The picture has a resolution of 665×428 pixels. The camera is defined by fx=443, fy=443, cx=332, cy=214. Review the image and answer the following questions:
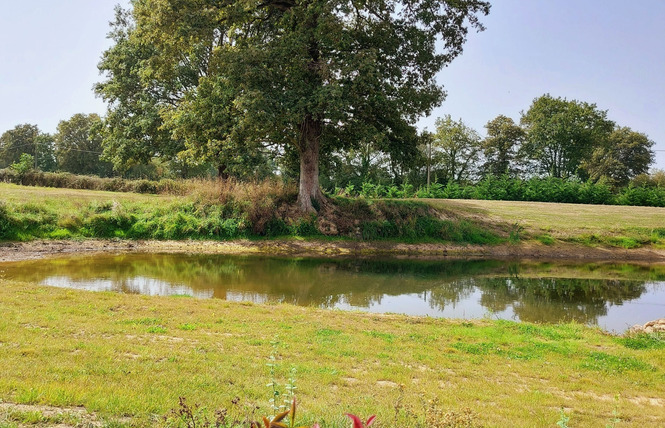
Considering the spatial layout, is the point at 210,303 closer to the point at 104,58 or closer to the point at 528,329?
the point at 528,329

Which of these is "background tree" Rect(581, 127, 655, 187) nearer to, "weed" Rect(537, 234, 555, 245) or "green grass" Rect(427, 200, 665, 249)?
"green grass" Rect(427, 200, 665, 249)

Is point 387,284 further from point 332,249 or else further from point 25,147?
point 25,147

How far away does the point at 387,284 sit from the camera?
50.8 ft

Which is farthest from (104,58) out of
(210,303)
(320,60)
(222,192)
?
(210,303)

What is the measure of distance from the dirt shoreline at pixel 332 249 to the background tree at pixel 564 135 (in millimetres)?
41331

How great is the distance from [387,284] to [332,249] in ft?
24.7

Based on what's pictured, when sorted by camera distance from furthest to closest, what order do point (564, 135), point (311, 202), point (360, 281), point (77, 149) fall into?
point (77, 149) → point (564, 135) → point (311, 202) → point (360, 281)

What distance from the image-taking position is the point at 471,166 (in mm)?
63812

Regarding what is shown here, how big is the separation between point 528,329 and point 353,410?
6.38m

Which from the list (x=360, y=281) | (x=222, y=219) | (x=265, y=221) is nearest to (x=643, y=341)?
(x=360, y=281)

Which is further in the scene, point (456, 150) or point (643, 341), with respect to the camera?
point (456, 150)

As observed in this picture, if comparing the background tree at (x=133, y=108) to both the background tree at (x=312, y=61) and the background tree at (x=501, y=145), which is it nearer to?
the background tree at (x=312, y=61)

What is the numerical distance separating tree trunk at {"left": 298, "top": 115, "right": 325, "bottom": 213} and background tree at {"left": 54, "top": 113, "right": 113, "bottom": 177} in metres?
53.3

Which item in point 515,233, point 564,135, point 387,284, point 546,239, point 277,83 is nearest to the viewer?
point 387,284
